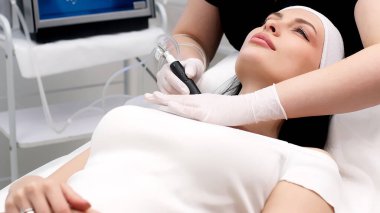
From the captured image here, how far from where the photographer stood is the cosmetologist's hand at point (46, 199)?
97 centimetres

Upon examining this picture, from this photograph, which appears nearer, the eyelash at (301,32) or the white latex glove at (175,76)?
the eyelash at (301,32)

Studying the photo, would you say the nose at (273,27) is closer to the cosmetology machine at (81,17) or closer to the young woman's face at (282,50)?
the young woman's face at (282,50)

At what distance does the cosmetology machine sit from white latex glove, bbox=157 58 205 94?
0.63m

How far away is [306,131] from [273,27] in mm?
248

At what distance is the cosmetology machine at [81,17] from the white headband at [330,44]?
0.96 metres

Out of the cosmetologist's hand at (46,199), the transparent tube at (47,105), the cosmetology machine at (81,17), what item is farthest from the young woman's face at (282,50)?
the cosmetology machine at (81,17)

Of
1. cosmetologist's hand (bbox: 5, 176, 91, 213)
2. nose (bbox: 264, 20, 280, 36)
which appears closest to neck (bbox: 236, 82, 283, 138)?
nose (bbox: 264, 20, 280, 36)

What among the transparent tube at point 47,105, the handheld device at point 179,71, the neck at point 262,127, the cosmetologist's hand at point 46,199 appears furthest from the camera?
the transparent tube at point 47,105

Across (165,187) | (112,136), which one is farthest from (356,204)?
(112,136)

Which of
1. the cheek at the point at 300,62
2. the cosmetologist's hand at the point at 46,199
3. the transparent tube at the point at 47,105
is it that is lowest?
the transparent tube at the point at 47,105

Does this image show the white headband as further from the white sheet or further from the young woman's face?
the white sheet

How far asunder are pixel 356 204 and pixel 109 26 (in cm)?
123

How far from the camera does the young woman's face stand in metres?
1.22

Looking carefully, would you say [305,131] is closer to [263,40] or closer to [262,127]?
[262,127]
